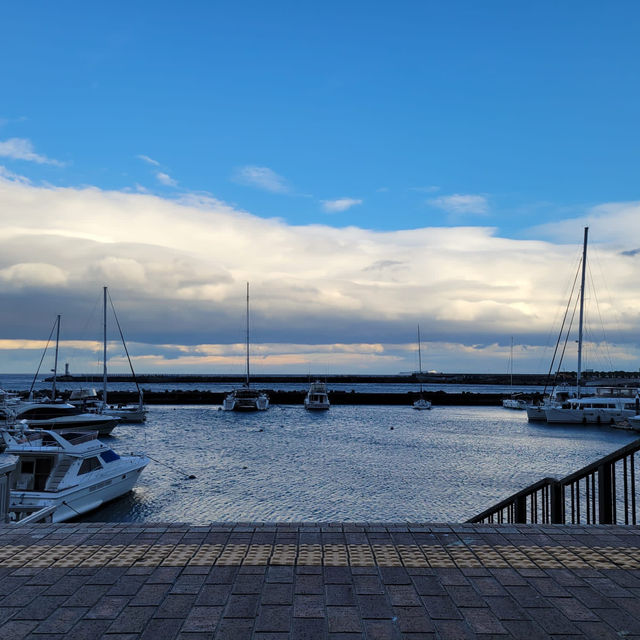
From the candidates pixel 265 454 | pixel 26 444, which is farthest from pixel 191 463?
pixel 26 444

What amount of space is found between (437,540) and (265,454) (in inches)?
1156

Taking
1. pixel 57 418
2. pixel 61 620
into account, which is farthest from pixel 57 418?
pixel 61 620

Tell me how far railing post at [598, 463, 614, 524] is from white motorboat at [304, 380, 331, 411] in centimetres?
6488

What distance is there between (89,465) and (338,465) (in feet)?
47.8

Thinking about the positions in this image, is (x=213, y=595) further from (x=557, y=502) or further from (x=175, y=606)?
(x=557, y=502)

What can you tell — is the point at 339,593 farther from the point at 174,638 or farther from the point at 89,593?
the point at 89,593

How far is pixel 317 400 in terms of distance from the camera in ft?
242

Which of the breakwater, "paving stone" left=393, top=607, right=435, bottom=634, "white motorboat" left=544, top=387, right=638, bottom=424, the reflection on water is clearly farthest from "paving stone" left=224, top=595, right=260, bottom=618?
the breakwater

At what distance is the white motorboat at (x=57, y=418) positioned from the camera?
1587 inches

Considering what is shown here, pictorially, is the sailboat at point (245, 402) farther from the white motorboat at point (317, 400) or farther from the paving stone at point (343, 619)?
the paving stone at point (343, 619)

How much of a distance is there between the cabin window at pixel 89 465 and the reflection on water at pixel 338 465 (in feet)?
5.55

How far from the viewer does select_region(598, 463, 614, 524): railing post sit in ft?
22.1

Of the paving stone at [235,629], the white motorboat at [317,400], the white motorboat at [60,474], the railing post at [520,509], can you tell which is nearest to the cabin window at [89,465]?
the white motorboat at [60,474]

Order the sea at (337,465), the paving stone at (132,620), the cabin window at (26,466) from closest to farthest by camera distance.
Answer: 1. the paving stone at (132,620)
2. the cabin window at (26,466)
3. the sea at (337,465)
